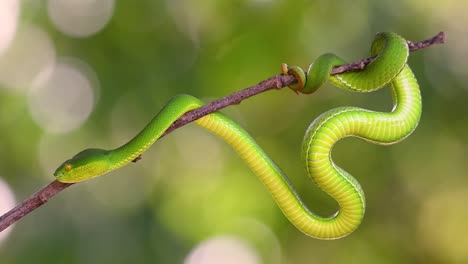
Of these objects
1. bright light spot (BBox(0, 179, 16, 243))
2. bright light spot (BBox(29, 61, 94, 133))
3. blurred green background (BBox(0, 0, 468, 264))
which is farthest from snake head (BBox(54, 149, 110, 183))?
bright light spot (BBox(29, 61, 94, 133))

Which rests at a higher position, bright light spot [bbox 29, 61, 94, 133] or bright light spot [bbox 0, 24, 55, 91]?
bright light spot [bbox 0, 24, 55, 91]

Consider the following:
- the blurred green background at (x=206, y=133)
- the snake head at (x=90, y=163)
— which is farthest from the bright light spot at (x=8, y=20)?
the snake head at (x=90, y=163)

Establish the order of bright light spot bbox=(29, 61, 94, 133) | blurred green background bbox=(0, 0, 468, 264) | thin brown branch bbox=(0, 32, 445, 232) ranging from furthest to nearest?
bright light spot bbox=(29, 61, 94, 133) → blurred green background bbox=(0, 0, 468, 264) → thin brown branch bbox=(0, 32, 445, 232)

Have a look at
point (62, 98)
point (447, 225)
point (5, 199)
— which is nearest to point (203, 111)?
point (5, 199)

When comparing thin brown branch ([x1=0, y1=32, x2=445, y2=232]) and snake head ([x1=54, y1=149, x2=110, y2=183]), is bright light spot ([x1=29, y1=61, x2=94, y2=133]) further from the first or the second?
thin brown branch ([x1=0, y1=32, x2=445, y2=232])

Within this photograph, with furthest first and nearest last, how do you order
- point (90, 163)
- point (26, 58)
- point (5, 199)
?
1. point (26, 58)
2. point (5, 199)
3. point (90, 163)

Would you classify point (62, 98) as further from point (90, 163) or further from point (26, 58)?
point (90, 163)

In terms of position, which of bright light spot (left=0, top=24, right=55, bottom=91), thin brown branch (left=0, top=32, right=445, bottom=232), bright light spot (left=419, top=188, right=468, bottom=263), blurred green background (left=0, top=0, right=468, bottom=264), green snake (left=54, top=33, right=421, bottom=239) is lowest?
bright light spot (left=419, top=188, right=468, bottom=263)
